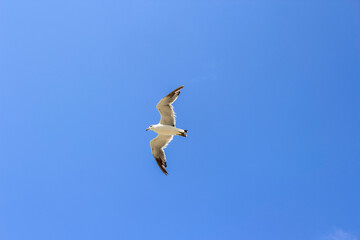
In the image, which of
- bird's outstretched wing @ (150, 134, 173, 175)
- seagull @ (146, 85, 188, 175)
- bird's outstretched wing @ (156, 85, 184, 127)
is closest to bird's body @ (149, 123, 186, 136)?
seagull @ (146, 85, 188, 175)

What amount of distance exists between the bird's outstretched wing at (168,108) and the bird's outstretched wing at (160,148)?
95cm

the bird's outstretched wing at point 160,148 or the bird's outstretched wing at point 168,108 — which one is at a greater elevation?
the bird's outstretched wing at point 168,108

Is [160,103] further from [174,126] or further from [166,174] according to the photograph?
[166,174]

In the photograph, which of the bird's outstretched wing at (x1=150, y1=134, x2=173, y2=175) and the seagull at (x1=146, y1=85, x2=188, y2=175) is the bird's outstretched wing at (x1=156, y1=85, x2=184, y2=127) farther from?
the bird's outstretched wing at (x1=150, y1=134, x2=173, y2=175)

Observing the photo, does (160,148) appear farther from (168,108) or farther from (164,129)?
(168,108)

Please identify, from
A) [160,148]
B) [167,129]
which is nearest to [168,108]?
→ [167,129]

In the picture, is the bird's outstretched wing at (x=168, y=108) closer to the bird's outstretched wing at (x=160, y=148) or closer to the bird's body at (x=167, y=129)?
the bird's body at (x=167, y=129)

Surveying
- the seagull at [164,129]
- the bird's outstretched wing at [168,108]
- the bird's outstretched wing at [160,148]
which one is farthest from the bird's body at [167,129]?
the bird's outstretched wing at [160,148]

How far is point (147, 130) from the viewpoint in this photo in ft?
53.8

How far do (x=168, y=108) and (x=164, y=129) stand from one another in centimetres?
106

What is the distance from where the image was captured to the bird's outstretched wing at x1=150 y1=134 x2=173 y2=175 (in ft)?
54.6

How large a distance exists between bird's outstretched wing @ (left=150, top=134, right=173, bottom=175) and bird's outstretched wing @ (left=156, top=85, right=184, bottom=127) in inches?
37.5

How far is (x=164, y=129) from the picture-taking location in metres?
15.8

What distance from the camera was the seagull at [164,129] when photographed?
15367 millimetres
